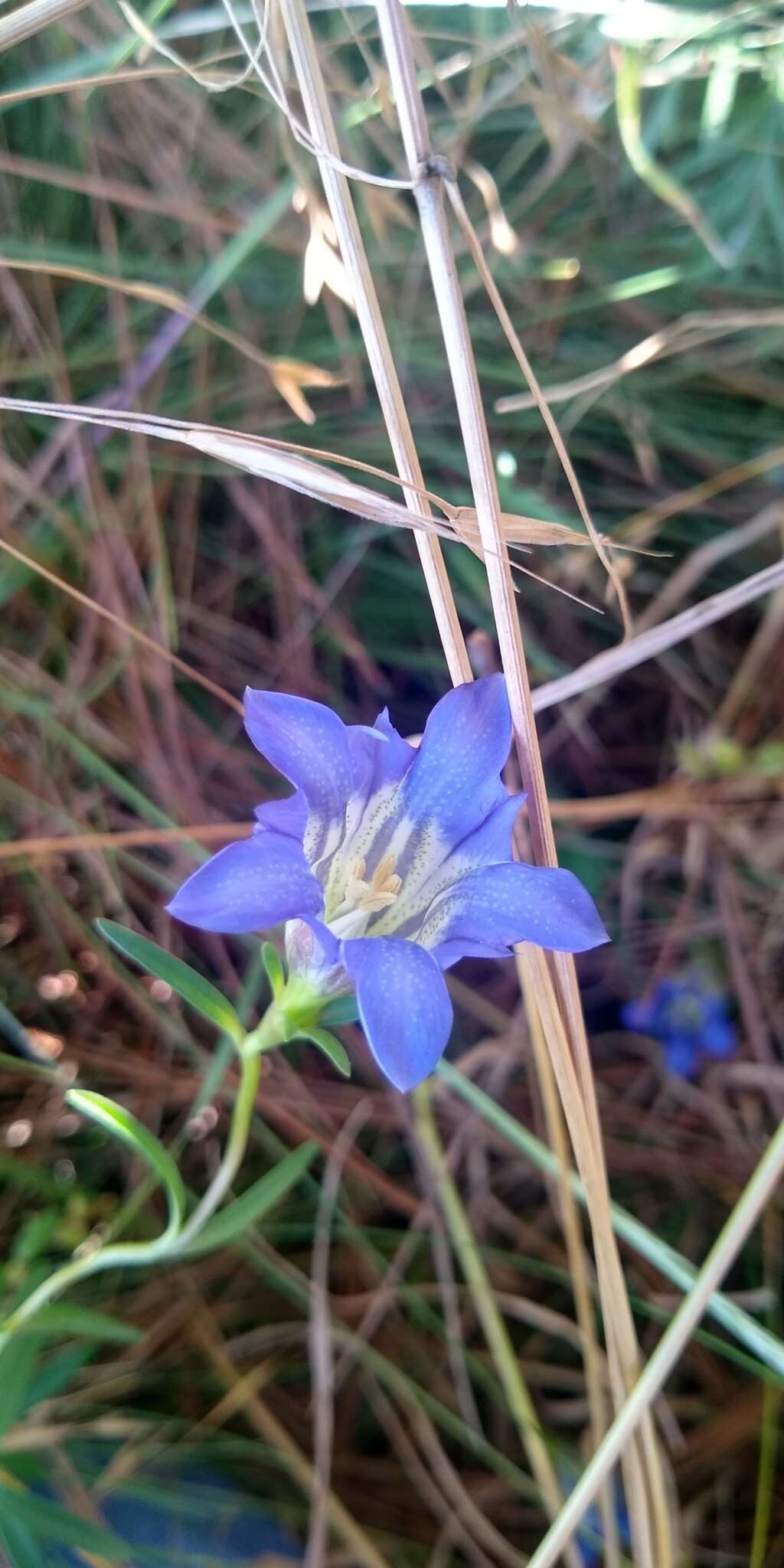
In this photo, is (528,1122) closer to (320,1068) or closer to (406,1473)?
(320,1068)

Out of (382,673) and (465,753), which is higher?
(382,673)

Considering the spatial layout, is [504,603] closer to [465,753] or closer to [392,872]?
[465,753]

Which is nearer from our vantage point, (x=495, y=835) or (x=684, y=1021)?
(x=495, y=835)

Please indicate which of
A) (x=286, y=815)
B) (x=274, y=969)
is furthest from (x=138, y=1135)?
(x=286, y=815)

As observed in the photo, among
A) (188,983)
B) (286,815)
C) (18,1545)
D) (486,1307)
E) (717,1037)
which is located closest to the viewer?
(286,815)

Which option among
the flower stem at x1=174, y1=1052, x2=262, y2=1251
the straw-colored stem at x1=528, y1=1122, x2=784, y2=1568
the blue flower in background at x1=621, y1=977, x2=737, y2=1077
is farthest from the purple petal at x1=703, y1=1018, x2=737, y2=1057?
the flower stem at x1=174, y1=1052, x2=262, y2=1251

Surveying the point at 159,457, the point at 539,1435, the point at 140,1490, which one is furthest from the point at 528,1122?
the point at 159,457
